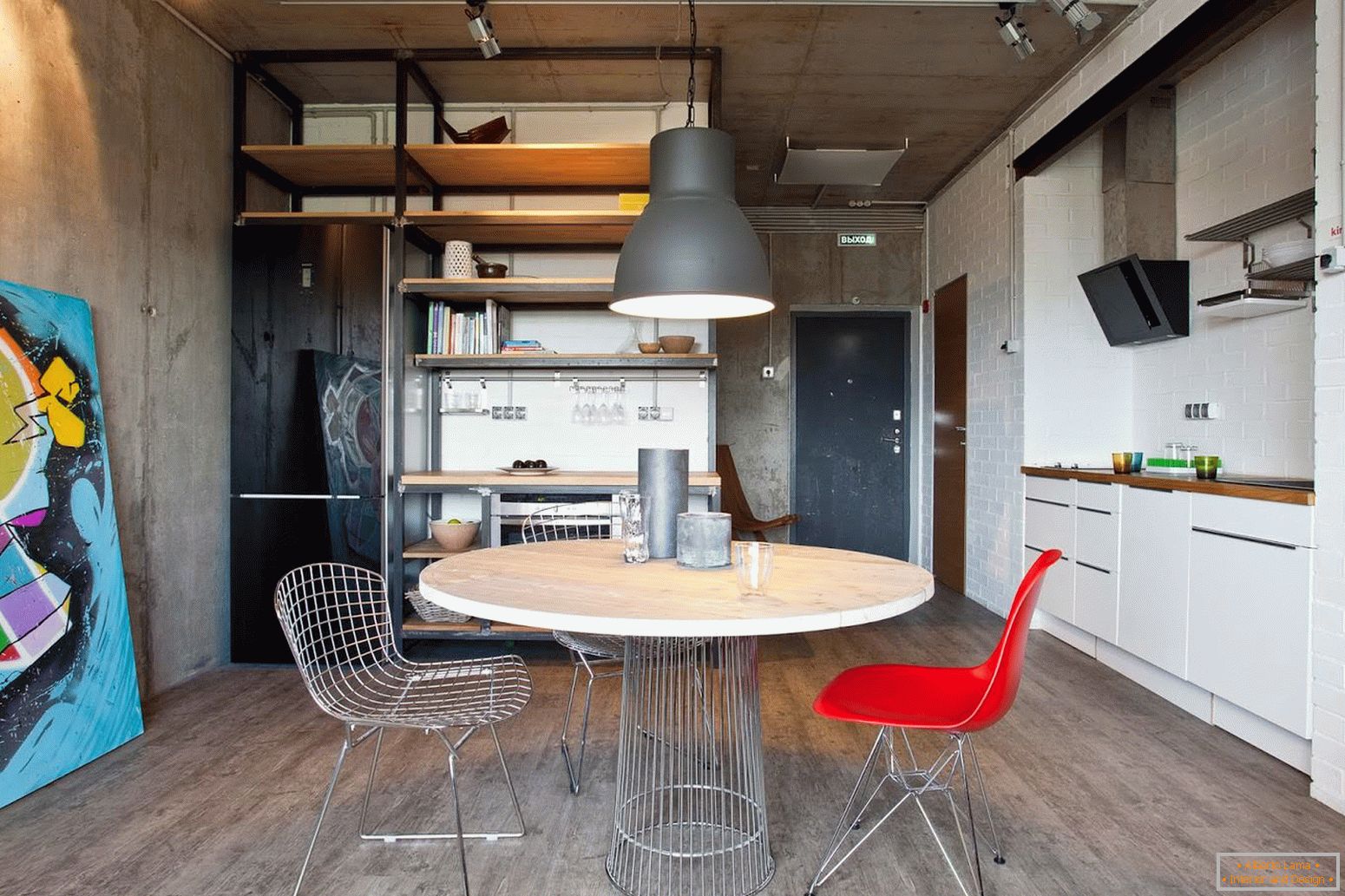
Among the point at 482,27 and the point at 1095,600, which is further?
the point at 1095,600

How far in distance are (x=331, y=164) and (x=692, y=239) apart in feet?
8.86

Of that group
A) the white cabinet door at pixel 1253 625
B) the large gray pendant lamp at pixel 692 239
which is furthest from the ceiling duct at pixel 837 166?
the white cabinet door at pixel 1253 625

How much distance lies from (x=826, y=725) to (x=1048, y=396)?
2.54 meters

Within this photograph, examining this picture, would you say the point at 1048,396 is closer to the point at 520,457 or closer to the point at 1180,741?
the point at 1180,741

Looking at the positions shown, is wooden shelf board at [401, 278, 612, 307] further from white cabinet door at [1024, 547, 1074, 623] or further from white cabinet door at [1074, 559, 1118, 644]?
white cabinet door at [1074, 559, 1118, 644]

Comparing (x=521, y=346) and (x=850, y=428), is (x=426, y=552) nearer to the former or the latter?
(x=521, y=346)

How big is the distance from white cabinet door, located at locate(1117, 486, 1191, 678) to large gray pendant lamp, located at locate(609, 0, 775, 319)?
1907mm

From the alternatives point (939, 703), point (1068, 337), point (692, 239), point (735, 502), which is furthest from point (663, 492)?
point (735, 502)

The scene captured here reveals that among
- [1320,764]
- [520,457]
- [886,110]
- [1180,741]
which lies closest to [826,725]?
[1180,741]

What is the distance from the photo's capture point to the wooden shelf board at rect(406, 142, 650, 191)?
3.94 meters

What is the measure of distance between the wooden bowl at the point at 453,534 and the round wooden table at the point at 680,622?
1611 mm

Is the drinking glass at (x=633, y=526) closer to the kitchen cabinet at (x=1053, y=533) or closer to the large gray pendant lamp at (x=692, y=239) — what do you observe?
the large gray pendant lamp at (x=692, y=239)

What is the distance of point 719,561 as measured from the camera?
81.1 inches

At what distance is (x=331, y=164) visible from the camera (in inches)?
163
